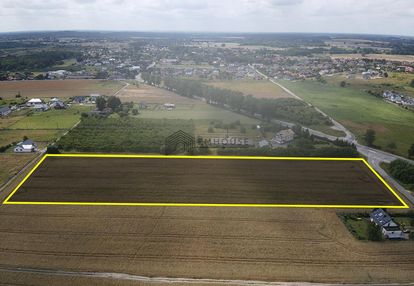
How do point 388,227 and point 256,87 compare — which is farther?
point 256,87

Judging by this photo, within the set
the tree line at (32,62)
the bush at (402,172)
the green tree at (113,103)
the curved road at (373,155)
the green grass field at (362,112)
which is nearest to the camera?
the curved road at (373,155)

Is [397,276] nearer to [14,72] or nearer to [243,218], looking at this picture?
[243,218]

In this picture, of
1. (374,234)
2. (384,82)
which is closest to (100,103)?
(374,234)

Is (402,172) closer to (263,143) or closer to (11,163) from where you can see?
(263,143)

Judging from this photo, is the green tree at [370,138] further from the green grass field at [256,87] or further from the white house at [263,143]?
the green grass field at [256,87]

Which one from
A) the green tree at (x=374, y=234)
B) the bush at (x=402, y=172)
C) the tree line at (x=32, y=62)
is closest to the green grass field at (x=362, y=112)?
the bush at (x=402, y=172)

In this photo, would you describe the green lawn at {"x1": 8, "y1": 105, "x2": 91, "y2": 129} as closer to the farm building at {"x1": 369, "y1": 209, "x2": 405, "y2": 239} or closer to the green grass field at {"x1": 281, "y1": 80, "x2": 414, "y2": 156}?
the green grass field at {"x1": 281, "y1": 80, "x2": 414, "y2": 156}
